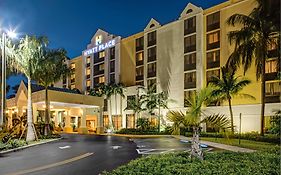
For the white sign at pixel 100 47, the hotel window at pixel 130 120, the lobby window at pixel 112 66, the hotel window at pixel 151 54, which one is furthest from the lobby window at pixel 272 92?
the white sign at pixel 100 47

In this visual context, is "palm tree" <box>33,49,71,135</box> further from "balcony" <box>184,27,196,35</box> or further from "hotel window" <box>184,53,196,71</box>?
"balcony" <box>184,27,196,35</box>

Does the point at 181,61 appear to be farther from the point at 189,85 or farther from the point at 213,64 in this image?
the point at 213,64

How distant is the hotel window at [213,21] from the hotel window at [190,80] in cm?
658

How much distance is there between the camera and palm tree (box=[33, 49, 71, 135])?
3022cm

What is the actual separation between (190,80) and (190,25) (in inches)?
306

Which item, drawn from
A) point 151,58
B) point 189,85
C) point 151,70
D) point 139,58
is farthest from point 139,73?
point 189,85

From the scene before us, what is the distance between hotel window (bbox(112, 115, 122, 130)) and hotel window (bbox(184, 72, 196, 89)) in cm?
1475

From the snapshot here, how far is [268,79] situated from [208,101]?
28.5m

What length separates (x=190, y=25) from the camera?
46438mm

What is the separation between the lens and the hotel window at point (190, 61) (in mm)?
45469

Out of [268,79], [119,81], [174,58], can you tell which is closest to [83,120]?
[119,81]

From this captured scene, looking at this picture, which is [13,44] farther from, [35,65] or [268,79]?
[268,79]

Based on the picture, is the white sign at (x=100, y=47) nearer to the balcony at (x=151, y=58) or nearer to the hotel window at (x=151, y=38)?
the hotel window at (x=151, y=38)

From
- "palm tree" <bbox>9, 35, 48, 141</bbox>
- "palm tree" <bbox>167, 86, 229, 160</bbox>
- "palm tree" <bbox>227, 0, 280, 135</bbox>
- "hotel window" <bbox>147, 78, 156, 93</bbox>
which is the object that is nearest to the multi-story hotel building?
"hotel window" <bbox>147, 78, 156, 93</bbox>
